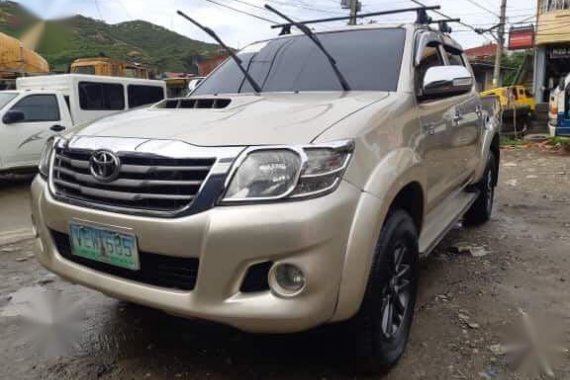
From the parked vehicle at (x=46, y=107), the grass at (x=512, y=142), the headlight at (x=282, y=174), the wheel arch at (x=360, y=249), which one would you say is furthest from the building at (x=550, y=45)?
the headlight at (x=282, y=174)

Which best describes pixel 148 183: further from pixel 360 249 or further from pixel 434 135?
pixel 434 135

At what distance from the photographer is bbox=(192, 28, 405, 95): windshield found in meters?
3.10

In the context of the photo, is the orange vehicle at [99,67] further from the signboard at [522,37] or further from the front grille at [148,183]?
the signboard at [522,37]

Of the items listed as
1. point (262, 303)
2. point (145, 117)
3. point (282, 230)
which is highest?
point (145, 117)

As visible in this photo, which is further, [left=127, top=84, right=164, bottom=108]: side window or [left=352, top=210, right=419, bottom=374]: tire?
[left=127, top=84, right=164, bottom=108]: side window

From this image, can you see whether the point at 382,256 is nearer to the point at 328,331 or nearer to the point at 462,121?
the point at 328,331

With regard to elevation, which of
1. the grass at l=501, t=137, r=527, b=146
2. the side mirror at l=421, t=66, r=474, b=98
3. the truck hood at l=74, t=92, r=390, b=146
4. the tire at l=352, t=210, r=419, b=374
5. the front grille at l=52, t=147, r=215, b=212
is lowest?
the grass at l=501, t=137, r=527, b=146

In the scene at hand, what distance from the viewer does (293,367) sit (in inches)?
101

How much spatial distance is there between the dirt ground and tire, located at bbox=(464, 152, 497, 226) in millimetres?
928

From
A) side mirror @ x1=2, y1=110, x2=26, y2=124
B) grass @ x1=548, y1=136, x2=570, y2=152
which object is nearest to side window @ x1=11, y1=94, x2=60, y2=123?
side mirror @ x1=2, y1=110, x2=26, y2=124

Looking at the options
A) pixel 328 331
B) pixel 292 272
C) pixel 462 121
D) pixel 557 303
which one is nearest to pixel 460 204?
pixel 462 121

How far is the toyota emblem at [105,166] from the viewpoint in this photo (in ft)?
7.18

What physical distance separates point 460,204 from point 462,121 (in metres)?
0.66

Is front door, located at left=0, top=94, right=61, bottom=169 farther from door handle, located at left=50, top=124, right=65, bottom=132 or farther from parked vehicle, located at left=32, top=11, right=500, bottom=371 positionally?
parked vehicle, located at left=32, top=11, right=500, bottom=371
